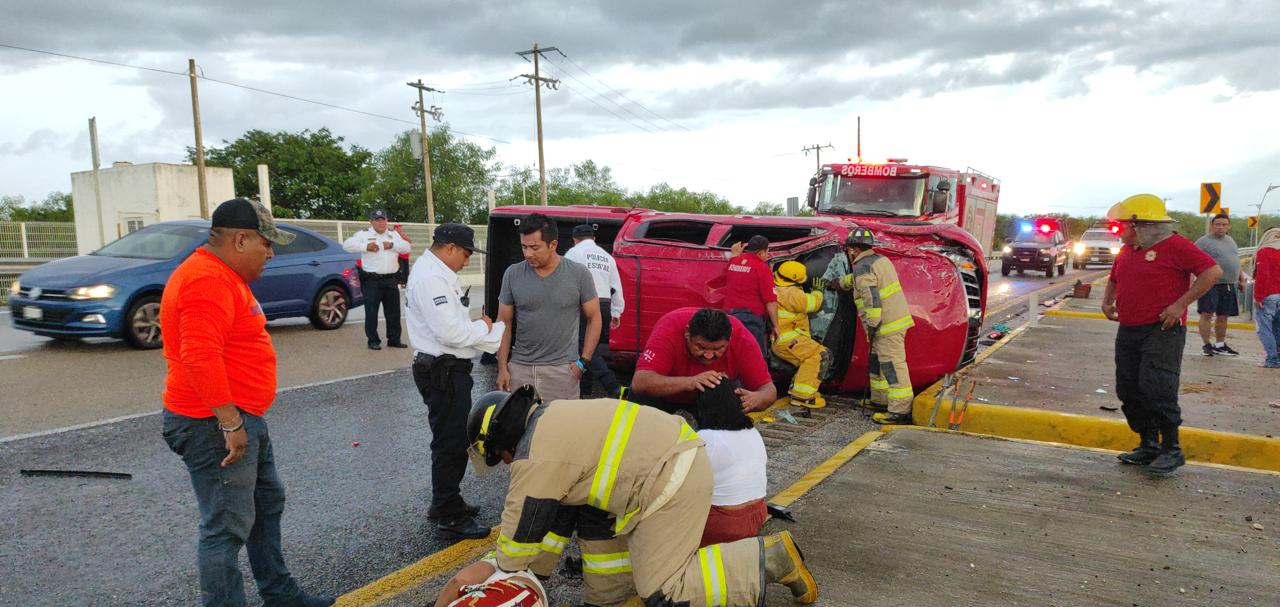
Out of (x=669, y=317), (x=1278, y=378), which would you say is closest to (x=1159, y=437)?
(x=669, y=317)

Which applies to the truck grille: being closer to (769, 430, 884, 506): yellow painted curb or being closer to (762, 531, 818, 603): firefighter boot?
(769, 430, 884, 506): yellow painted curb

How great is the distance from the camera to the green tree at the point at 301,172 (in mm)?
44656

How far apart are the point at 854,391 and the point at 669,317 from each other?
373 centimetres

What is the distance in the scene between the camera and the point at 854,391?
7051mm

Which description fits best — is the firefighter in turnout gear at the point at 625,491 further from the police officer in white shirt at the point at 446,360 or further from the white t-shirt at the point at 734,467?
the police officer in white shirt at the point at 446,360

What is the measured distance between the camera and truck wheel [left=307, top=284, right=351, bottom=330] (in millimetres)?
11016

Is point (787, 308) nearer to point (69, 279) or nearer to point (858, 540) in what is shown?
point (858, 540)

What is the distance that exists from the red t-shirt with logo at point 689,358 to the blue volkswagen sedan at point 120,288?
24.6 feet

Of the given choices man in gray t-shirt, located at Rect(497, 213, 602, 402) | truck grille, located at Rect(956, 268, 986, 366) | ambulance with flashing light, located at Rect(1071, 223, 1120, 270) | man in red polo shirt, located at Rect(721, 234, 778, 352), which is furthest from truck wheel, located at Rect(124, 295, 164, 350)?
ambulance with flashing light, located at Rect(1071, 223, 1120, 270)

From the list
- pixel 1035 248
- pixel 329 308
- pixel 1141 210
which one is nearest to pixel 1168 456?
pixel 1141 210

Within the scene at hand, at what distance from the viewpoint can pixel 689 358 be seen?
12.3 ft

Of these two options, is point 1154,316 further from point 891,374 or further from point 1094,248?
point 1094,248

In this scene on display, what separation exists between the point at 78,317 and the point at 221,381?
7.56 meters

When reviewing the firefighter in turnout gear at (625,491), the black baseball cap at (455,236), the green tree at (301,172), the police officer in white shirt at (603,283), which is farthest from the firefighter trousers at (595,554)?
the green tree at (301,172)
